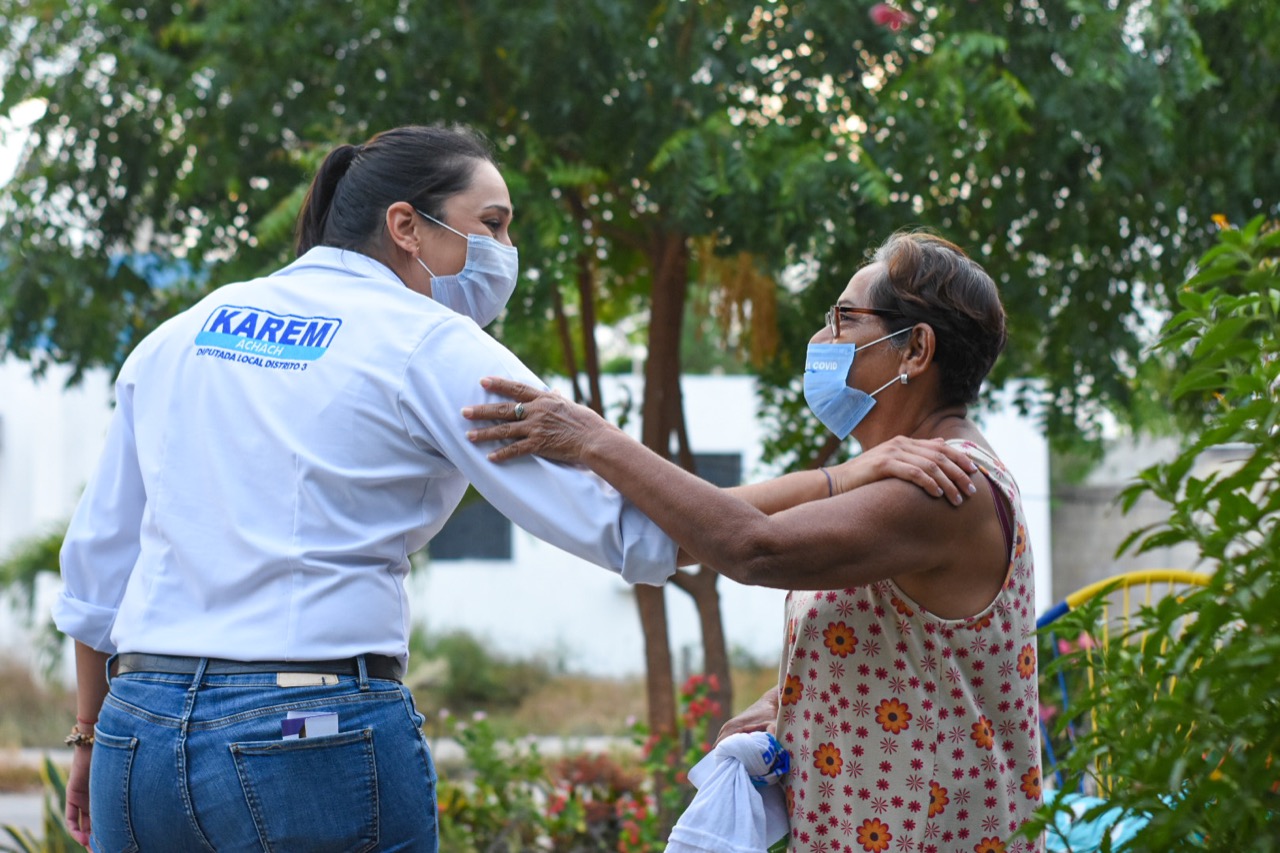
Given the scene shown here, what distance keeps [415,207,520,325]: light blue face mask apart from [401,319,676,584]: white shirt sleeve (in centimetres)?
27

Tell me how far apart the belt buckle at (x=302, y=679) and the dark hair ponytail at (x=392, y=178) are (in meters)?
0.70

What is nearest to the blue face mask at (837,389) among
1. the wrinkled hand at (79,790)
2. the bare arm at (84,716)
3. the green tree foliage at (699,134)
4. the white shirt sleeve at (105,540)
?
the white shirt sleeve at (105,540)

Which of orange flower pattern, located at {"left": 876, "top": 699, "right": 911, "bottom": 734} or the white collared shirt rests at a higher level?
the white collared shirt

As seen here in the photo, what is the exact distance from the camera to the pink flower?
4.66 meters

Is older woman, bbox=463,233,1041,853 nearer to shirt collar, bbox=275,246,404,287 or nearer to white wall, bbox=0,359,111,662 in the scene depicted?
shirt collar, bbox=275,246,404,287

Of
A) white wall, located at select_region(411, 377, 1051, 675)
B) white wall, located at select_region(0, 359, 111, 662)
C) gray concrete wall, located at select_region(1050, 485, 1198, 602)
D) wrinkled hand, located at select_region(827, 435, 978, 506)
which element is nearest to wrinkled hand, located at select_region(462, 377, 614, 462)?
wrinkled hand, located at select_region(827, 435, 978, 506)

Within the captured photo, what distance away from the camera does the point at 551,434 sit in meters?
1.94

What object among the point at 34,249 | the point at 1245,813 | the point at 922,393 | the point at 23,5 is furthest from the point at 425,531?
the point at 23,5

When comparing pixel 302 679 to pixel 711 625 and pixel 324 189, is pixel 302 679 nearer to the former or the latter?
pixel 324 189

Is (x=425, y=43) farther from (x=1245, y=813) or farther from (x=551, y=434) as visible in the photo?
(x=1245, y=813)

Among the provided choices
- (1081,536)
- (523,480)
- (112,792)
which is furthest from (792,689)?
(1081,536)

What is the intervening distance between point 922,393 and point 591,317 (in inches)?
139

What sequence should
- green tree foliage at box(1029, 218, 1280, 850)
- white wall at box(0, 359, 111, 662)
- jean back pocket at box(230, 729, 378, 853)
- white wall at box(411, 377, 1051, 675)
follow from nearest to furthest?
green tree foliage at box(1029, 218, 1280, 850) → jean back pocket at box(230, 729, 378, 853) → white wall at box(0, 359, 111, 662) → white wall at box(411, 377, 1051, 675)

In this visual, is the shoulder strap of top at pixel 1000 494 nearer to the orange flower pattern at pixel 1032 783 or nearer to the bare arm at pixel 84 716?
the orange flower pattern at pixel 1032 783
